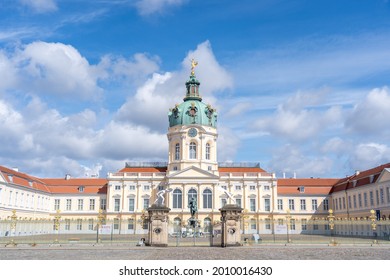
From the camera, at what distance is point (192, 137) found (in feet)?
234

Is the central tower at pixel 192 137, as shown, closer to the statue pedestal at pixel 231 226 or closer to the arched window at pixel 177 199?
the arched window at pixel 177 199

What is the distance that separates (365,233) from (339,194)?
59.5 ft

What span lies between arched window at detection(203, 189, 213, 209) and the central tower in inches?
135

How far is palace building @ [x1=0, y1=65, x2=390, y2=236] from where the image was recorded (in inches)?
2608

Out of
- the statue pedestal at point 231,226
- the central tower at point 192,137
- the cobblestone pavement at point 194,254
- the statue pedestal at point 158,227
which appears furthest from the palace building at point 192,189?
the cobblestone pavement at point 194,254

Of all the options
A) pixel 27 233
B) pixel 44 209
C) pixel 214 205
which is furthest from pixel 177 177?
pixel 27 233

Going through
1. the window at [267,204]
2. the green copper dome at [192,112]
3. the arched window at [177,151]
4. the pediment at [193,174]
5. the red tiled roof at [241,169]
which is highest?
the green copper dome at [192,112]

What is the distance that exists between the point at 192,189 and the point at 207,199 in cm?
284

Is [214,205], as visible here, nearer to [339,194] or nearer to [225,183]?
[225,183]

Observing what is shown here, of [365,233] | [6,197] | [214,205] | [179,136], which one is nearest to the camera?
[365,233]

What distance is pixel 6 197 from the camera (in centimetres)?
5788

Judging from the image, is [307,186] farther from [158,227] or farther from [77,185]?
[158,227]

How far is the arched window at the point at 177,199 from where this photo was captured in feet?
222

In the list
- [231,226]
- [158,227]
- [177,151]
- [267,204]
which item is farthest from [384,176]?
[158,227]
